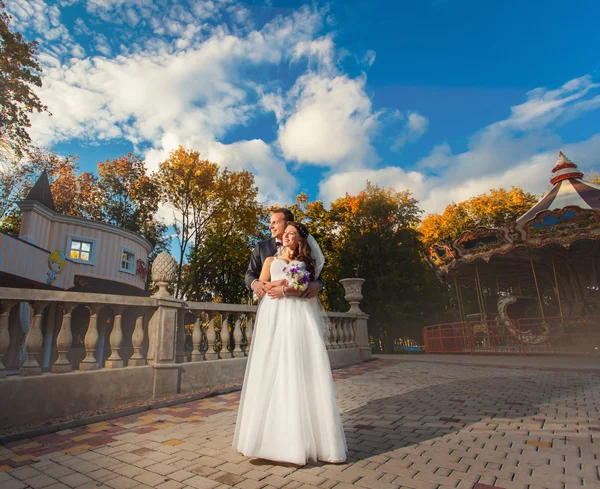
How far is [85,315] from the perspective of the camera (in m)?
20.6

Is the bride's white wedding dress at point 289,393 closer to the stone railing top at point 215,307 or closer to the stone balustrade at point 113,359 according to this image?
the stone balustrade at point 113,359

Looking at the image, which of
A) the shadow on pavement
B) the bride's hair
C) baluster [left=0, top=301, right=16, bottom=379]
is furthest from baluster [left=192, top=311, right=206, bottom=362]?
the bride's hair

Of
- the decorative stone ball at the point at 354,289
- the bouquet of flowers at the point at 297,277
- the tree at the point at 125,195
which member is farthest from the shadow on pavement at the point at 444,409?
the tree at the point at 125,195

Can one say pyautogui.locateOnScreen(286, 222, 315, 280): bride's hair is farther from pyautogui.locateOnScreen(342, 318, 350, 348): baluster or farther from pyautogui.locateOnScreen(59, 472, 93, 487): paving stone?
pyautogui.locateOnScreen(342, 318, 350, 348): baluster

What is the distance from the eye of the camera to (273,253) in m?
3.78

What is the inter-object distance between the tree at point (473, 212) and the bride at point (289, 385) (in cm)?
2764

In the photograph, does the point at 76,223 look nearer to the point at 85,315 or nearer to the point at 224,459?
the point at 85,315

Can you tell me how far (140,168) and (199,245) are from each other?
966 centimetres

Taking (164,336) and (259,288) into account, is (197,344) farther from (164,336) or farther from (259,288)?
(259,288)

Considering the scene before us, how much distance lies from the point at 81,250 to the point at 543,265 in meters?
23.6

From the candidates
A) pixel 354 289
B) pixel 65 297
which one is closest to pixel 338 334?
pixel 354 289

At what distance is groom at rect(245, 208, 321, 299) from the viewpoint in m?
3.16

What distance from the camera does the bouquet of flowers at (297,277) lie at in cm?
304

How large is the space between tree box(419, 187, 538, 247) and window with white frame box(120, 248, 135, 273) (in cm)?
2205
